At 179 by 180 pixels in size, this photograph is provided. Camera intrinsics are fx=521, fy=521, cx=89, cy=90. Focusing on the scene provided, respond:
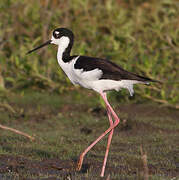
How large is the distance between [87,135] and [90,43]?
11.5ft

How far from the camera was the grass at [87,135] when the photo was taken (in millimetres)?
4742

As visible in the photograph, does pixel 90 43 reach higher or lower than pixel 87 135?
→ higher

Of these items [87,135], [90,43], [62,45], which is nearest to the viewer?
[62,45]

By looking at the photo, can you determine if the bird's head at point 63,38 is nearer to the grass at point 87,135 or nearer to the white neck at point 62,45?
the white neck at point 62,45

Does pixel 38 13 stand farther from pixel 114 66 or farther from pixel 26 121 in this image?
pixel 114 66

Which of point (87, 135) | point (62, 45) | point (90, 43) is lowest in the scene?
point (87, 135)

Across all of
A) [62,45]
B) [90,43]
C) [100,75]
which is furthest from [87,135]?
[90,43]

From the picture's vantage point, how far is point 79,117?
299 inches

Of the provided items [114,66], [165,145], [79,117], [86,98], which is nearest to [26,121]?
[79,117]

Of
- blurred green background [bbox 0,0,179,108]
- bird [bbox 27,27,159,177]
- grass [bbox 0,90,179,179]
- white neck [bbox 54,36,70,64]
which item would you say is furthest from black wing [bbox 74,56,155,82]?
blurred green background [bbox 0,0,179,108]

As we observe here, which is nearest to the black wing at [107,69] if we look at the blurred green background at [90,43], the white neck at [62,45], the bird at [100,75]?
the bird at [100,75]

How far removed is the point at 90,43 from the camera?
32.0 feet

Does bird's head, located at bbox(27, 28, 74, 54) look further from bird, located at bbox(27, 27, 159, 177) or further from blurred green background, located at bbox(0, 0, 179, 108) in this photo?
blurred green background, located at bbox(0, 0, 179, 108)

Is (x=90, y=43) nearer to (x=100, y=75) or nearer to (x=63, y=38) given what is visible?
(x=63, y=38)
